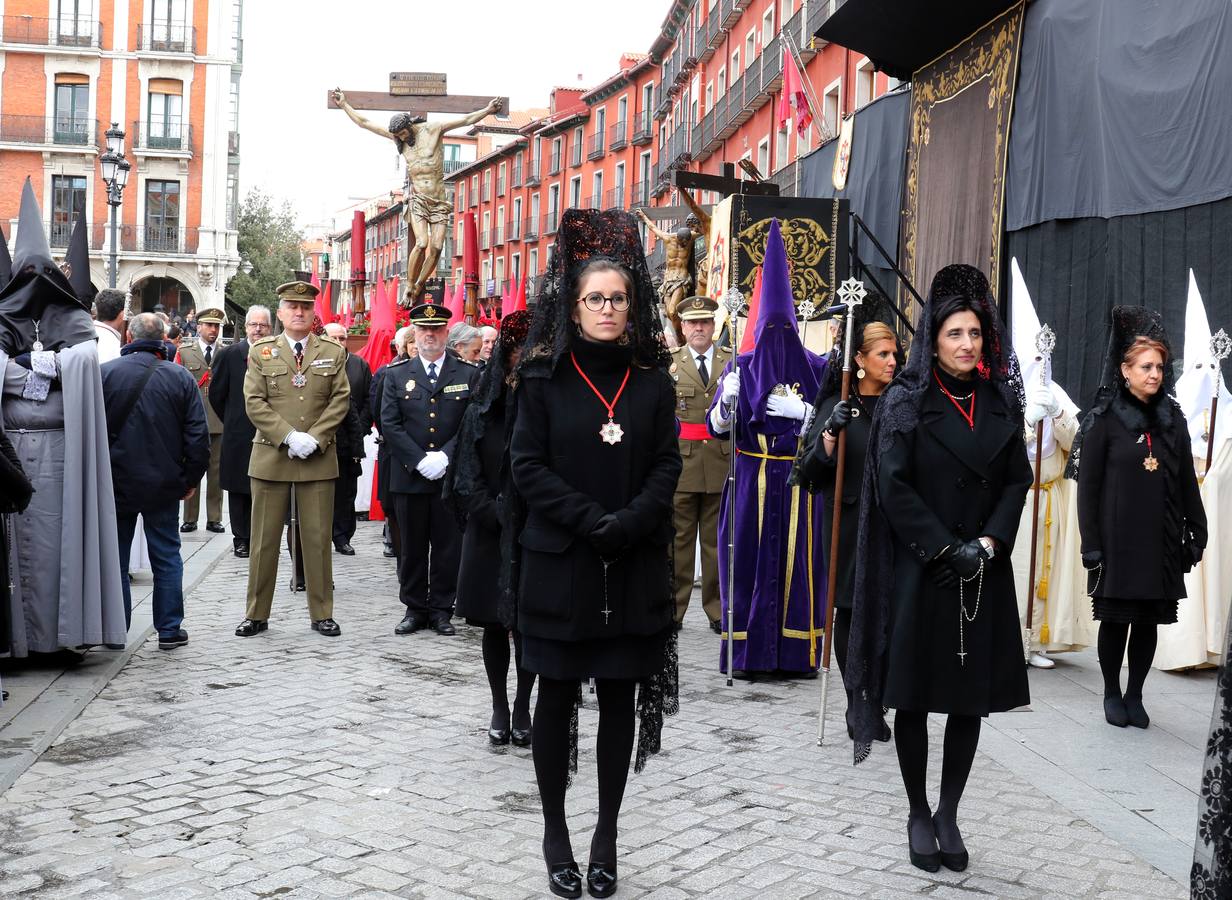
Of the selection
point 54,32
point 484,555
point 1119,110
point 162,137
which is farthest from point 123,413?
point 54,32

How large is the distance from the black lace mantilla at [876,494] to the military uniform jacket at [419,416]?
4.46m

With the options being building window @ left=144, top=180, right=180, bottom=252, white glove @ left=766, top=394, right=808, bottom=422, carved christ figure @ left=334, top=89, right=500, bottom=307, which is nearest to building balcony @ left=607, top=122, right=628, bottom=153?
building window @ left=144, top=180, right=180, bottom=252

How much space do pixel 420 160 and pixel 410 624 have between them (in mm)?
9424

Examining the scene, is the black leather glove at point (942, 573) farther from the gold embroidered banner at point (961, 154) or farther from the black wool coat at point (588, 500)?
the gold embroidered banner at point (961, 154)

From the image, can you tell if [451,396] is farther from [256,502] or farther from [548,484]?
[548,484]

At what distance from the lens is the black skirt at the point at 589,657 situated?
13.5ft

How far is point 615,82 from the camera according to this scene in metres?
56.8

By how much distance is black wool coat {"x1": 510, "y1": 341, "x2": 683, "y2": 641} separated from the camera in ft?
13.4

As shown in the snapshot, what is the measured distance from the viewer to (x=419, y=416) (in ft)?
29.2

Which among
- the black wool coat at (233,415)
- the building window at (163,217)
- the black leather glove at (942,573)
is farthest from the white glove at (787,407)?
the building window at (163,217)

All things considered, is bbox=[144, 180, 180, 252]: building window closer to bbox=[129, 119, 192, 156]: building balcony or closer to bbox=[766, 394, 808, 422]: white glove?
bbox=[129, 119, 192, 156]: building balcony

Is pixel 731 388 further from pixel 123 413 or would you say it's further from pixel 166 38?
pixel 166 38

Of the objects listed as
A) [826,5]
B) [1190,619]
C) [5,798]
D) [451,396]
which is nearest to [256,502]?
[451,396]

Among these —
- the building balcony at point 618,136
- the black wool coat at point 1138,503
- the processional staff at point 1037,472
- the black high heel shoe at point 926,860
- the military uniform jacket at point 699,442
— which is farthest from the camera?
the building balcony at point 618,136
